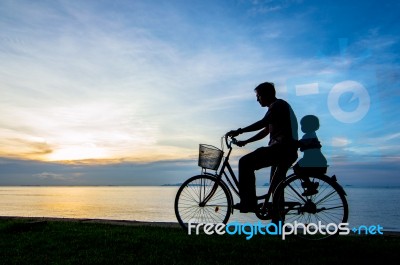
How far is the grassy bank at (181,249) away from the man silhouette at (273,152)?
0.84 m

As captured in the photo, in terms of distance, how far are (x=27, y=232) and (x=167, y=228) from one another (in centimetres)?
297

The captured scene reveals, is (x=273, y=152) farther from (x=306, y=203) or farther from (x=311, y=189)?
(x=306, y=203)

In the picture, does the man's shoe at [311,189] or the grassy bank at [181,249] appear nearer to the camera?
the grassy bank at [181,249]

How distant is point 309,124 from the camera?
6227 mm

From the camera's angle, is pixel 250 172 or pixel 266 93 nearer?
pixel 250 172

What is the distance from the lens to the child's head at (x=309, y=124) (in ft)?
20.3

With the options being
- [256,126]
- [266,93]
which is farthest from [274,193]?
[266,93]

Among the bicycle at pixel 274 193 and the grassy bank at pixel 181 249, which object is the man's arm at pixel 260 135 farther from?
the grassy bank at pixel 181 249

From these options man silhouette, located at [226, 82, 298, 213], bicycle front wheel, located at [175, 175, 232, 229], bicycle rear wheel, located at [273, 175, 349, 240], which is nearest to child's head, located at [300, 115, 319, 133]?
man silhouette, located at [226, 82, 298, 213]

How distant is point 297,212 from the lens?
20.3 ft

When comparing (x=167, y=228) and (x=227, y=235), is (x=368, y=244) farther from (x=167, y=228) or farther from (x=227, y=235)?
(x=167, y=228)

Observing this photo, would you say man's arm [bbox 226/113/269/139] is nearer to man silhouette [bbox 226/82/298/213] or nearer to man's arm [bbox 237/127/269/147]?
man silhouette [bbox 226/82/298/213]

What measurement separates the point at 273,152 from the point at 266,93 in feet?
3.56

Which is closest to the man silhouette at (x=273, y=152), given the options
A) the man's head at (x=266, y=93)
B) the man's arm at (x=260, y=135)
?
the man's head at (x=266, y=93)
